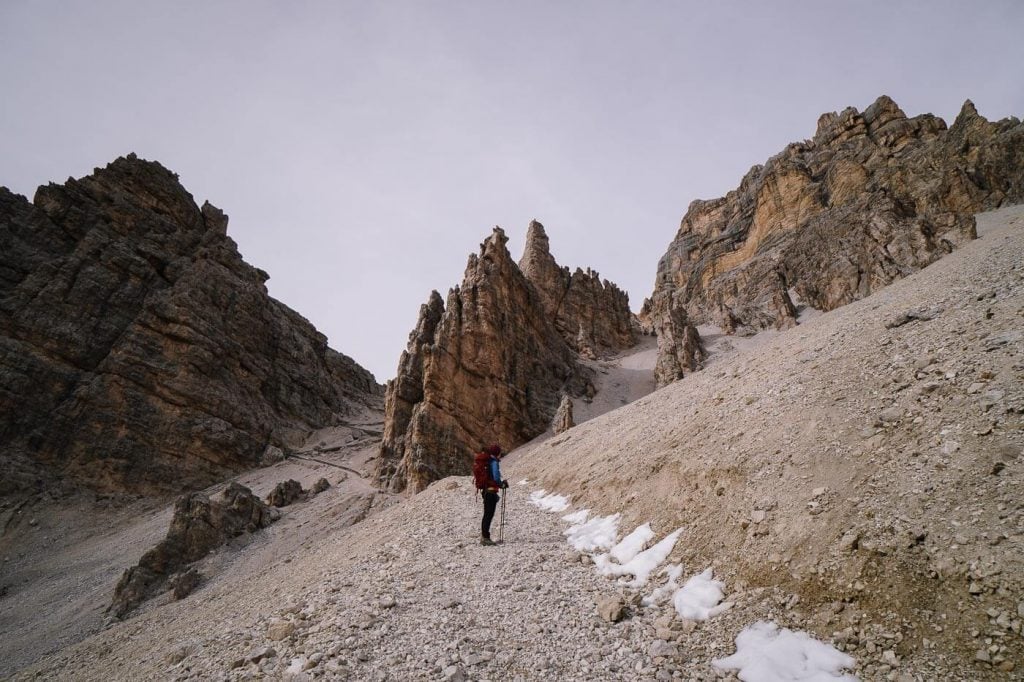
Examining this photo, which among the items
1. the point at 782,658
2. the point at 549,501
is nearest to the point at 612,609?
the point at 782,658

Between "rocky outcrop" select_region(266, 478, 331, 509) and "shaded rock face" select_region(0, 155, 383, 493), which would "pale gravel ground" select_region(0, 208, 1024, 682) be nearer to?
"rocky outcrop" select_region(266, 478, 331, 509)

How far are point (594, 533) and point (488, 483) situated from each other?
10.9 feet

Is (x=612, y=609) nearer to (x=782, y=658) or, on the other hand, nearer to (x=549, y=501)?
(x=782, y=658)

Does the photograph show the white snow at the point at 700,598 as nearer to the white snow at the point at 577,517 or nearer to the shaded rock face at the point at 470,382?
the white snow at the point at 577,517

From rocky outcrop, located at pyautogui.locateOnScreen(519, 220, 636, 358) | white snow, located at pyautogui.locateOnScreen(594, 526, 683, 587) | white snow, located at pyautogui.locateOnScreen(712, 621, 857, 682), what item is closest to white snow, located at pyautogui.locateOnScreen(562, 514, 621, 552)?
white snow, located at pyautogui.locateOnScreen(594, 526, 683, 587)

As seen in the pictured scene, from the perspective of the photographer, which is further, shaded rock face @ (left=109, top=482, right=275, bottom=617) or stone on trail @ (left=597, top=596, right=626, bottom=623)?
shaded rock face @ (left=109, top=482, right=275, bottom=617)

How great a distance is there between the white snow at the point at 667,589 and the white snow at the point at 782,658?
5.27ft

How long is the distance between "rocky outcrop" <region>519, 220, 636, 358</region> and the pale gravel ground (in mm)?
66782

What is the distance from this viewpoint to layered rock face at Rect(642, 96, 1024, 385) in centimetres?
5250

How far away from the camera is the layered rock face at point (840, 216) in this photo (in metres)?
52.5

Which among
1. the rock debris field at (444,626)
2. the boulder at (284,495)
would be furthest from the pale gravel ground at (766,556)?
the boulder at (284,495)

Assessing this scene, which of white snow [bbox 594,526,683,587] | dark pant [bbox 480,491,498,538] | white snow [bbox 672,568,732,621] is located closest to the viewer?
white snow [bbox 672,568,732,621]

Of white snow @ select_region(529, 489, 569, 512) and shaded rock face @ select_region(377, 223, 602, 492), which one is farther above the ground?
shaded rock face @ select_region(377, 223, 602, 492)

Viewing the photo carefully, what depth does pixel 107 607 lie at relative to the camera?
2300 centimetres
